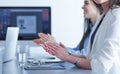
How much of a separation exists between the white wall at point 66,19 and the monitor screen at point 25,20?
50 centimetres

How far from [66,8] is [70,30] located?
1.07ft

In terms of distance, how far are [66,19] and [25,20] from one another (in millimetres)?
792

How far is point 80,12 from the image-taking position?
13.1 feet

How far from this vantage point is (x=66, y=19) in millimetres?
3992

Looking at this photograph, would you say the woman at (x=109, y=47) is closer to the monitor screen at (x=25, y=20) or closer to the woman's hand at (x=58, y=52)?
the woman's hand at (x=58, y=52)

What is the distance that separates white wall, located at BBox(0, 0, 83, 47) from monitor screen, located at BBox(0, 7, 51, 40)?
497 mm

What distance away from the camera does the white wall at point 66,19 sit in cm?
397

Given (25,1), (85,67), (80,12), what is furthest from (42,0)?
(85,67)

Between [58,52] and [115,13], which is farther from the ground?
[115,13]

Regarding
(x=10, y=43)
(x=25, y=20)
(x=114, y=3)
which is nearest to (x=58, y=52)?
(x=10, y=43)

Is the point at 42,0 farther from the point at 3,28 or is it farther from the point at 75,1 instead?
the point at 3,28

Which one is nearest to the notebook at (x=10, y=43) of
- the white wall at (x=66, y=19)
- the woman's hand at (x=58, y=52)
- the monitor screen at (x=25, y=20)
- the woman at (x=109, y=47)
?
the woman's hand at (x=58, y=52)

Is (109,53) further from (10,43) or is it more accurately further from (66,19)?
(66,19)

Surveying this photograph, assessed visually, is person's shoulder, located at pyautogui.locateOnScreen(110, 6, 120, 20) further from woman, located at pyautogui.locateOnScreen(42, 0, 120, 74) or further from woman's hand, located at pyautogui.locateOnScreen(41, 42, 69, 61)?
woman's hand, located at pyautogui.locateOnScreen(41, 42, 69, 61)
